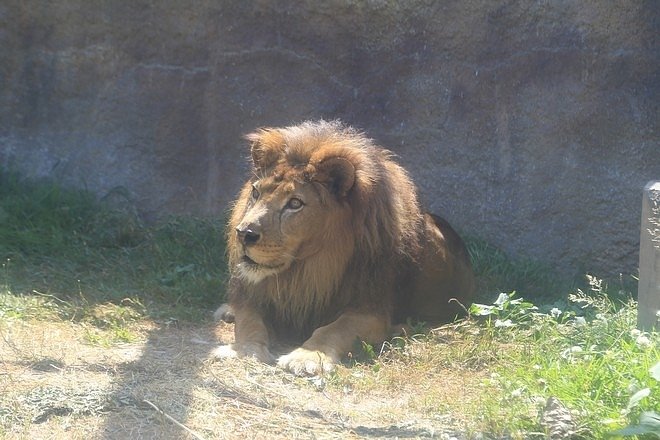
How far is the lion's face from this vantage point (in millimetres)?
5219

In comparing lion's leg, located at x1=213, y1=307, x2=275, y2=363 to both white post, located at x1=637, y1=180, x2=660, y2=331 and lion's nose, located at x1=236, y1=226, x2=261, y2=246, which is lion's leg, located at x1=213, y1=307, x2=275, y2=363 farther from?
white post, located at x1=637, y1=180, x2=660, y2=331

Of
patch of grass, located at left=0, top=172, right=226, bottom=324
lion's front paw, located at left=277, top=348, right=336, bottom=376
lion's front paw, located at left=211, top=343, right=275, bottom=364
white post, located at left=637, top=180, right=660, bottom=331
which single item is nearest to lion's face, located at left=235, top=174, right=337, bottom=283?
lion's front paw, located at left=211, top=343, right=275, bottom=364

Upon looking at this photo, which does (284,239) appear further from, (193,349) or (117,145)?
(117,145)

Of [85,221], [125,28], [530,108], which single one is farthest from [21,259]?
[530,108]

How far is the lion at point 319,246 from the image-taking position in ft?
17.4

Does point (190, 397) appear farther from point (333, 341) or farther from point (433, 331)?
point (433, 331)

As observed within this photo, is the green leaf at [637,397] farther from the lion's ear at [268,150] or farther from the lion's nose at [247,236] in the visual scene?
the lion's ear at [268,150]

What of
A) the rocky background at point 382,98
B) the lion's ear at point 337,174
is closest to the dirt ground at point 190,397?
the lion's ear at point 337,174

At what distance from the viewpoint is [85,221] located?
24.8 ft

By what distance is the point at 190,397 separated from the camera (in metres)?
4.21

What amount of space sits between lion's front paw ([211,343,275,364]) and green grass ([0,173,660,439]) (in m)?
0.42

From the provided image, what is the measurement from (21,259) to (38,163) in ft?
4.60

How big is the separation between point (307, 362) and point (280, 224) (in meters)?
0.78

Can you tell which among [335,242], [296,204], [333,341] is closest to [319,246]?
[335,242]
